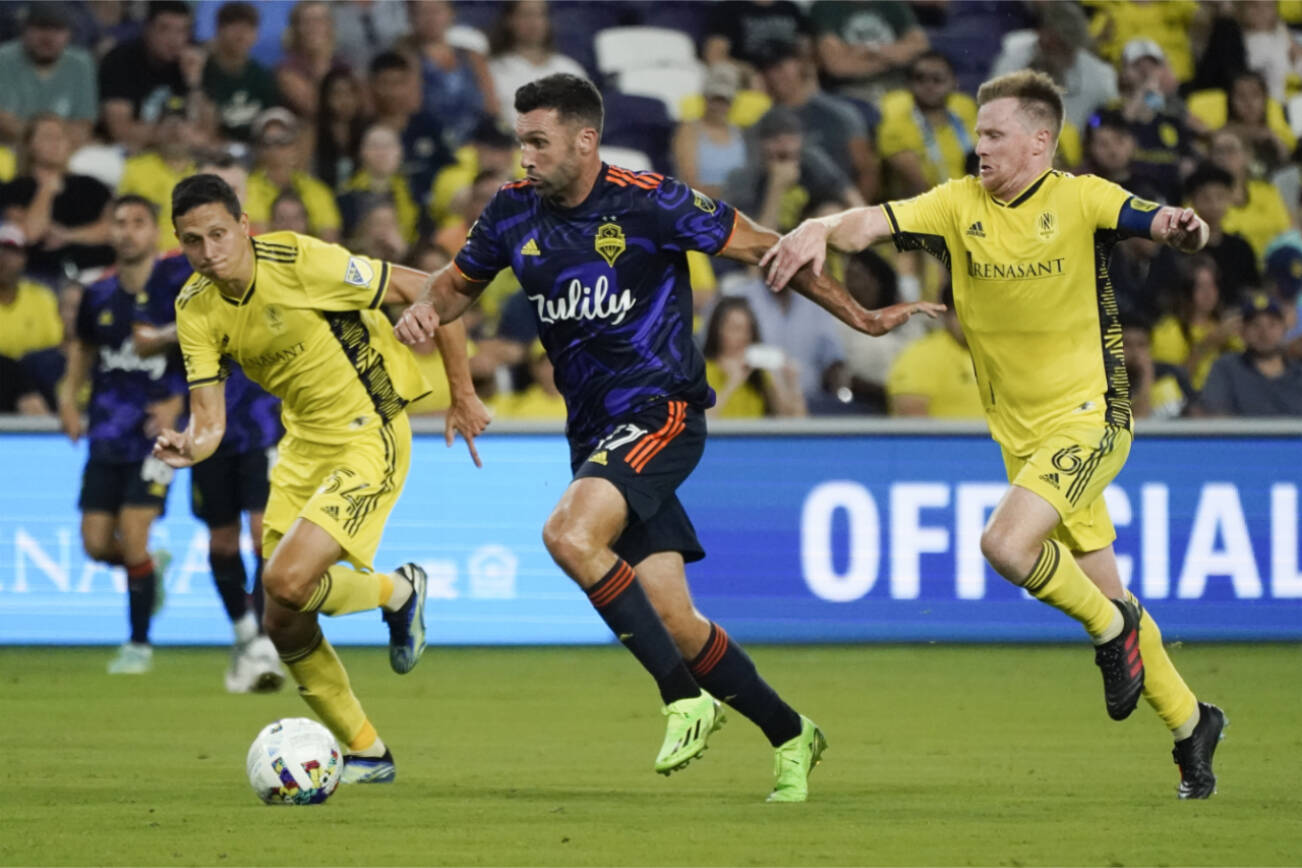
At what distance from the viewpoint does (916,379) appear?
44.9 feet

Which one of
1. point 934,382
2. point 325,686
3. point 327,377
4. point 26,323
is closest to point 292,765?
point 325,686

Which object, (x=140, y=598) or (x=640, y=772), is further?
(x=140, y=598)

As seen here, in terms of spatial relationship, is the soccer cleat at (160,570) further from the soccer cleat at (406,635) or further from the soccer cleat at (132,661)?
the soccer cleat at (406,635)

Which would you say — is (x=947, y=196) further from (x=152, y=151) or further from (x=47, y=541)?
(x=152, y=151)

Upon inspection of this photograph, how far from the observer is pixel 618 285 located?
22.7 feet

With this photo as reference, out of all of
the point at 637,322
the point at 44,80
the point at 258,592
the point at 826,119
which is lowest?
the point at 258,592

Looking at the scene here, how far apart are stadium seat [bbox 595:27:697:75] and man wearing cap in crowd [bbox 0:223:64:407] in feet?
15.0

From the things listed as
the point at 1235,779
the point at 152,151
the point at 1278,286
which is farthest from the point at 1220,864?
the point at 152,151

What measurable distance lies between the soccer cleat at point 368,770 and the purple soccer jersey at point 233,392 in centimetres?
396

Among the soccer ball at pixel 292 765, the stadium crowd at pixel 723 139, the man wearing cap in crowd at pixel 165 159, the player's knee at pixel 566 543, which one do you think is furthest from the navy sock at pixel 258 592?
the player's knee at pixel 566 543

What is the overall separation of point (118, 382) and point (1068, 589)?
21.9 ft

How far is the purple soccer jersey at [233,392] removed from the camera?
1125 centimetres

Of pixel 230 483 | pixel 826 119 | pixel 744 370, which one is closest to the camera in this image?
pixel 230 483

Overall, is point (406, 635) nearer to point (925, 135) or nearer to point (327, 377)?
point (327, 377)
